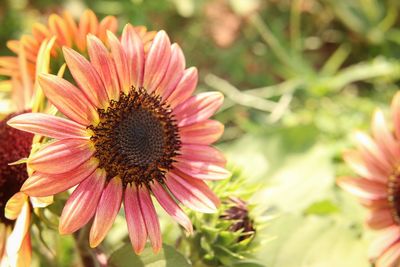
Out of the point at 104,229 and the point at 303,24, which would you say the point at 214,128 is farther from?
the point at 303,24

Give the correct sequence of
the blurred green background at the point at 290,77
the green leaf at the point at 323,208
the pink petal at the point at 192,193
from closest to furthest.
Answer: the pink petal at the point at 192,193 → the green leaf at the point at 323,208 → the blurred green background at the point at 290,77

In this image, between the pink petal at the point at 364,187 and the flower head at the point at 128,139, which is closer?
the flower head at the point at 128,139

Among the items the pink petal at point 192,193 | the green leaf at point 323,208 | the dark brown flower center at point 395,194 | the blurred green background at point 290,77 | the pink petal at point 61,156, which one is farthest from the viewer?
the blurred green background at point 290,77

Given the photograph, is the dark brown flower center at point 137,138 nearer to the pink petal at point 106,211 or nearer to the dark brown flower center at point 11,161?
the pink petal at point 106,211

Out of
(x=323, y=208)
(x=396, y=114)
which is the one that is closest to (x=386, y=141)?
(x=396, y=114)

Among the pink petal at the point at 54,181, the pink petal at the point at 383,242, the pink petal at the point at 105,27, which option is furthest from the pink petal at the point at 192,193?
the pink petal at the point at 383,242

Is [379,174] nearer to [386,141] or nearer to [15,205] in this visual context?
[386,141]

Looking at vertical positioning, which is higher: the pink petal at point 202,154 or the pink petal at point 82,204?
the pink petal at point 82,204
